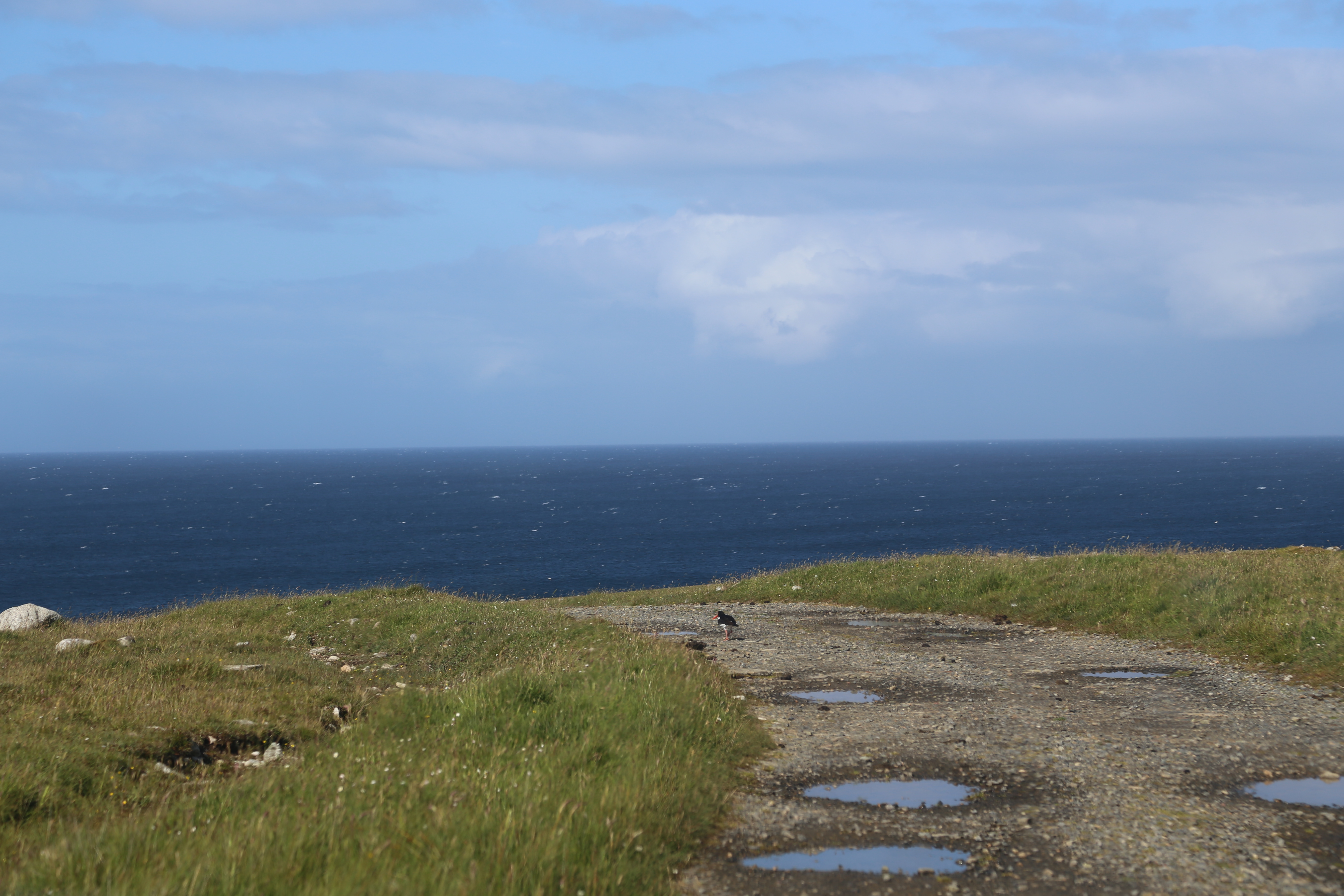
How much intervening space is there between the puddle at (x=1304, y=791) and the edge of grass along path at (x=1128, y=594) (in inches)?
209

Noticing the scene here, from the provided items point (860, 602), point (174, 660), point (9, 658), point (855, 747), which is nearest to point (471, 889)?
point (855, 747)

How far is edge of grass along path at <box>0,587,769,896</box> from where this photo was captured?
6.13m

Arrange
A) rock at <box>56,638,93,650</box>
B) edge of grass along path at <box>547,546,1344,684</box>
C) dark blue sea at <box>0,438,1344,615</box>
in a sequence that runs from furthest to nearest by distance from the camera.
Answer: dark blue sea at <box>0,438,1344,615</box> < rock at <box>56,638,93,650</box> < edge of grass along path at <box>547,546,1344,684</box>

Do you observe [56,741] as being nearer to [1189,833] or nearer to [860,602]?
[1189,833]

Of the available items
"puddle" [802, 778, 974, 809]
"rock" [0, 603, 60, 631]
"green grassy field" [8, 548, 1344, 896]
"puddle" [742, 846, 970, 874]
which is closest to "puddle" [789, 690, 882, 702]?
"green grassy field" [8, 548, 1344, 896]

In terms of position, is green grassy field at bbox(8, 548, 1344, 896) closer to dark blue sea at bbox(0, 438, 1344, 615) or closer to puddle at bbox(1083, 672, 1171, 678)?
puddle at bbox(1083, 672, 1171, 678)

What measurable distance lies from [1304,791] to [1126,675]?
6.07 meters

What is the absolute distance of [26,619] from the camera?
21.0m

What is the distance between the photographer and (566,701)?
35.0ft

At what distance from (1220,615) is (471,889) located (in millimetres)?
16318

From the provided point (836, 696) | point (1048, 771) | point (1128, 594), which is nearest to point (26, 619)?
point (836, 696)

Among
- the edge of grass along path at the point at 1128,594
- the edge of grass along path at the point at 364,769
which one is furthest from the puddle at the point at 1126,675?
the edge of grass along path at the point at 364,769

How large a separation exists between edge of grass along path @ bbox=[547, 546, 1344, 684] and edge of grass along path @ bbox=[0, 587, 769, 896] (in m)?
9.01

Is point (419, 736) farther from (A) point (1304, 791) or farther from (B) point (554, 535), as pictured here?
(B) point (554, 535)
